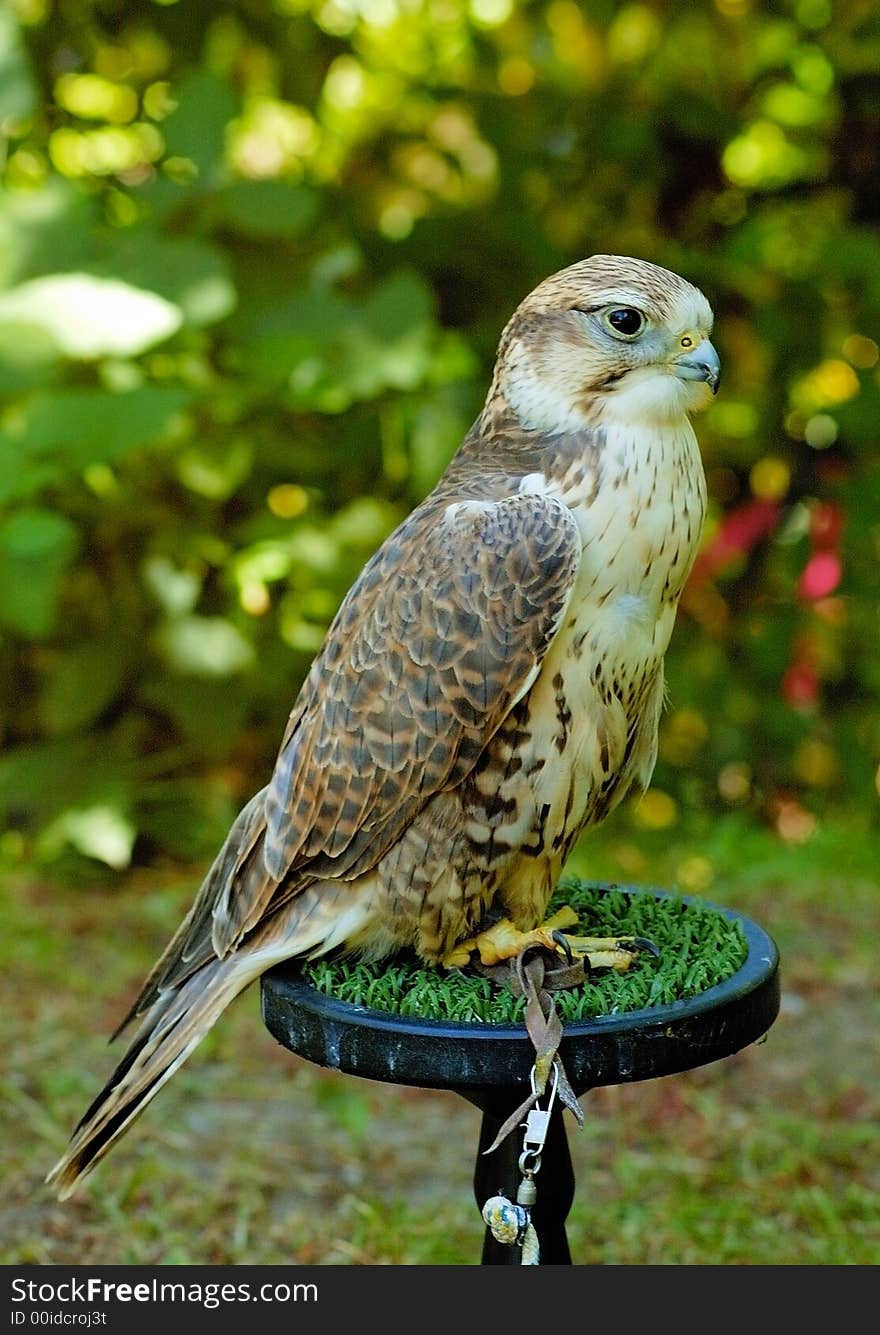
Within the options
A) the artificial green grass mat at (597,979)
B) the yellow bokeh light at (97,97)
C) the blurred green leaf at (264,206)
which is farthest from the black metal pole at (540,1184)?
the yellow bokeh light at (97,97)

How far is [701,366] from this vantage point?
6.20 feet

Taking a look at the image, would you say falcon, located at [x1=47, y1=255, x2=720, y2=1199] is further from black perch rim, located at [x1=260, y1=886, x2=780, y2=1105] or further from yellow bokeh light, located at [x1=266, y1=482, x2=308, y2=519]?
yellow bokeh light, located at [x1=266, y1=482, x2=308, y2=519]

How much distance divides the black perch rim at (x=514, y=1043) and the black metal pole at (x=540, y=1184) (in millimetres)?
124

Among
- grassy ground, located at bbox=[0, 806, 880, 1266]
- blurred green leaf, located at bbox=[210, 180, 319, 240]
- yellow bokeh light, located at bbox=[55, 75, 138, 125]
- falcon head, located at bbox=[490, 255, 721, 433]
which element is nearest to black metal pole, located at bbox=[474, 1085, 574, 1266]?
grassy ground, located at bbox=[0, 806, 880, 1266]

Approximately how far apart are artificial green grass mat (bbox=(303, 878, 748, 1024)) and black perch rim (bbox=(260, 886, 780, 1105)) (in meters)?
0.05

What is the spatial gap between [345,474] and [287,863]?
96.1 inches

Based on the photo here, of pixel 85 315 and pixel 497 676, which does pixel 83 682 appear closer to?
pixel 85 315

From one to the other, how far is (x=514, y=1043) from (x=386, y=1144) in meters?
1.61

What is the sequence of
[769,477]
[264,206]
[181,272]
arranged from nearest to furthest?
[181,272]
[264,206]
[769,477]

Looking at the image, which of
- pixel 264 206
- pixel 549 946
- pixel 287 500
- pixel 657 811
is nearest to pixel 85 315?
pixel 264 206

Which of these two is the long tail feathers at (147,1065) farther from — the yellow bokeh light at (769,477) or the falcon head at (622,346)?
the yellow bokeh light at (769,477)

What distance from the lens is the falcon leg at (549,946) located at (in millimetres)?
2020

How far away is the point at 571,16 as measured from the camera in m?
5.09
